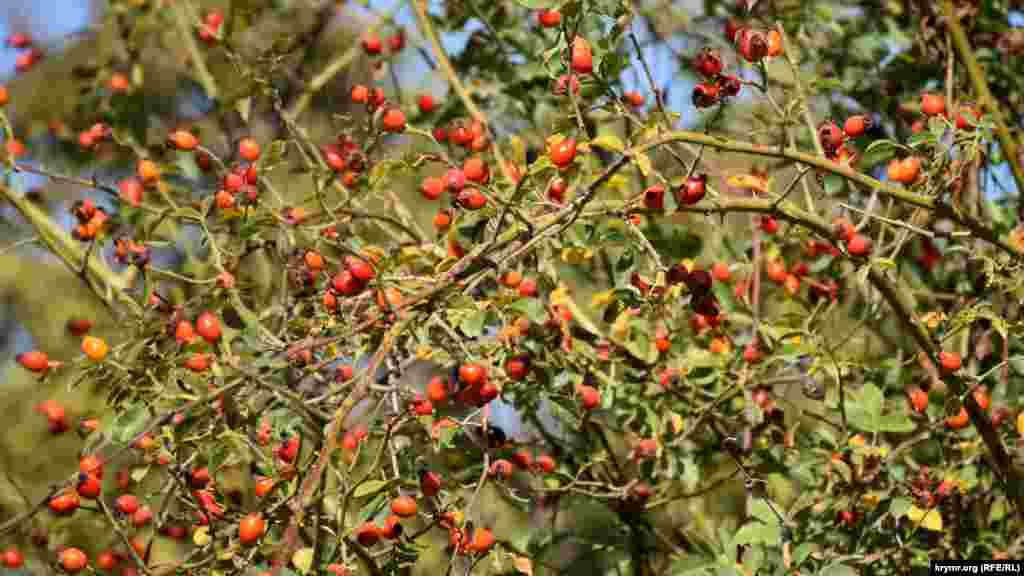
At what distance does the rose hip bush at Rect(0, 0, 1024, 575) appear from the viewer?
4.36 ft

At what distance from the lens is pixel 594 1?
4.42 ft

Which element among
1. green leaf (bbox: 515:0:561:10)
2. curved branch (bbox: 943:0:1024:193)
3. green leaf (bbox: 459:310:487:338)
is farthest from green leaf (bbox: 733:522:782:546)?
green leaf (bbox: 515:0:561:10)

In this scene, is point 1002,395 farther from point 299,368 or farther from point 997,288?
point 299,368

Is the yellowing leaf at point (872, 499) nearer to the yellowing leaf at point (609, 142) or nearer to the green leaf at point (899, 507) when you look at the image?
the green leaf at point (899, 507)

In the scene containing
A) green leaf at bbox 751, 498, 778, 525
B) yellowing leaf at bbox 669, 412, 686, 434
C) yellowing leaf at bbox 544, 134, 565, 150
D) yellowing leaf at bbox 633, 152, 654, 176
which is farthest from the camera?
yellowing leaf at bbox 669, 412, 686, 434

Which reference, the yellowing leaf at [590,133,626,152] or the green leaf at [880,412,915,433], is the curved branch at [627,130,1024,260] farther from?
the green leaf at [880,412,915,433]

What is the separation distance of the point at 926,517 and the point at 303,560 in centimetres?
92

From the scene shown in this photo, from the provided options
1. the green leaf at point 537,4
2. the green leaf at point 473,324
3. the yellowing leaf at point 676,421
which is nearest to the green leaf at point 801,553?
the yellowing leaf at point 676,421

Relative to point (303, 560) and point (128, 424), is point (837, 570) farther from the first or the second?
point (128, 424)

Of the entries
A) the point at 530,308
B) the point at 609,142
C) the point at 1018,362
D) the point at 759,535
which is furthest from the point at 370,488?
the point at 1018,362

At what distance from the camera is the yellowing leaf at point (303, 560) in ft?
3.97

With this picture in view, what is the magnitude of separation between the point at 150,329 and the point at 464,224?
1.64 ft

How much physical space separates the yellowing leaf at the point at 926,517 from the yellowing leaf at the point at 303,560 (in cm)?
90

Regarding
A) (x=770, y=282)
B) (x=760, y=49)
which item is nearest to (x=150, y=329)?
(x=760, y=49)
